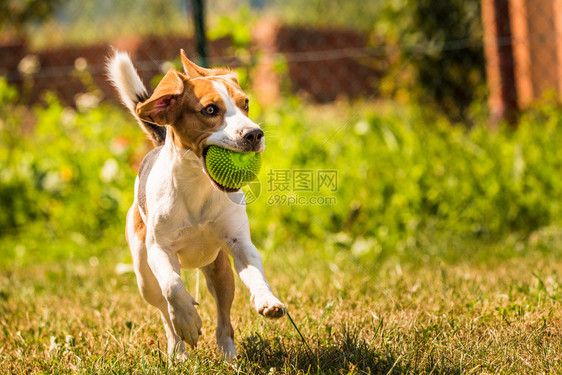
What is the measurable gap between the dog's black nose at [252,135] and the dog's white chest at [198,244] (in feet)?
1.18

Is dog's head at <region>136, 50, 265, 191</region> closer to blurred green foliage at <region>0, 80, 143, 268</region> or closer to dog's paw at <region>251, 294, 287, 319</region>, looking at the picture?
dog's paw at <region>251, 294, 287, 319</region>

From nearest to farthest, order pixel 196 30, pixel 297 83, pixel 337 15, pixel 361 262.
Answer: pixel 361 262 < pixel 196 30 < pixel 337 15 < pixel 297 83

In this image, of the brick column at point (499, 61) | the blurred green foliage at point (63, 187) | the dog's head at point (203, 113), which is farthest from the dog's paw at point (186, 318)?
the brick column at point (499, 61)

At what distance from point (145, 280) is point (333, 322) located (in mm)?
758

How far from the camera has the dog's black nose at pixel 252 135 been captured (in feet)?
6.25

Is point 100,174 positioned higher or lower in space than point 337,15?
lower

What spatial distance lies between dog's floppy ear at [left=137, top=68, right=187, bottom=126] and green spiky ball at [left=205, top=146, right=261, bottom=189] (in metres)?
0.19

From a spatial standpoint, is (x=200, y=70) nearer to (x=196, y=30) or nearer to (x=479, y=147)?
(x=196, y=30)

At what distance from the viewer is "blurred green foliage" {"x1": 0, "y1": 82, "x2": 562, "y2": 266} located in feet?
14.3

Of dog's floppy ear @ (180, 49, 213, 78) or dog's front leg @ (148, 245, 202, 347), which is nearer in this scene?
dog's front leg @ (148, 245, 202, 347)

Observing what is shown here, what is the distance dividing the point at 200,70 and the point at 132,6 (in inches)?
193

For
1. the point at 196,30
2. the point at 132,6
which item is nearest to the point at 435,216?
the point at 196,30

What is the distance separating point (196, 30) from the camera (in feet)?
15.8

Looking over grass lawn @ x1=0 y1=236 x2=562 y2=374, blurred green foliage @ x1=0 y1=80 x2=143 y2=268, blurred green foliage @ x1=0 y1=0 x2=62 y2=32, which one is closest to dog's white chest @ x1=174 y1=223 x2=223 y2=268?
grass lawn @ x1=0 y1=236 x2=562 y2=374
